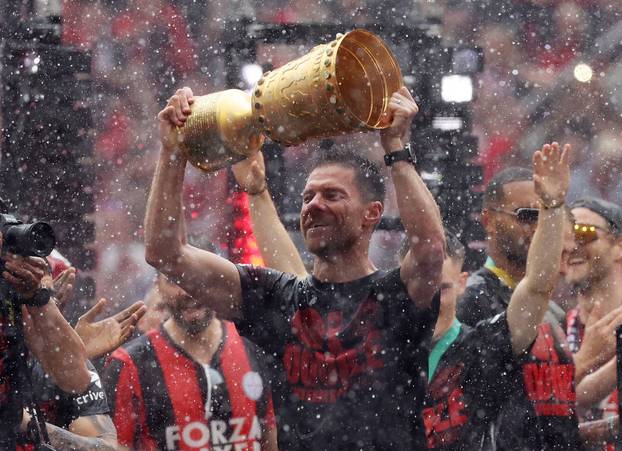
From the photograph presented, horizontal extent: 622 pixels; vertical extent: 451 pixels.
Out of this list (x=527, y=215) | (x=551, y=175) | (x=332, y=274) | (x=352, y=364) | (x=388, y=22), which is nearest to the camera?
(x=352, y=364)

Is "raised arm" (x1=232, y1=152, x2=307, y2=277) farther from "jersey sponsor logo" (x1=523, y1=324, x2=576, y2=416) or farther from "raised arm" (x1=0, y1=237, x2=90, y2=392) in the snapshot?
"jersey sponsor logo" (x1=523, y1=324, x2=576, y2=416)

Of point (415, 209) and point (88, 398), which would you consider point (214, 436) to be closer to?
point (88, 398)

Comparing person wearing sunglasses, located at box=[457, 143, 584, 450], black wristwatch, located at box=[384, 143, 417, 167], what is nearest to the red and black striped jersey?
person wearing sunglasses, located at box=[457, 143, 584, 450]

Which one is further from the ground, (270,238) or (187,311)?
(270,238)

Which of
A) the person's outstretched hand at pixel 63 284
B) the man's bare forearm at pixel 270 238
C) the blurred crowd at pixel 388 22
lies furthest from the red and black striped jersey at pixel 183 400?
the blurred crowd at pixel 388 22

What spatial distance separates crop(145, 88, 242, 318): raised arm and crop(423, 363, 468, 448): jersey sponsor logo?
692 mm

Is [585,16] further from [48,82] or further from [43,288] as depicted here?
[43,288]

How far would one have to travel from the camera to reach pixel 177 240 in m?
3.03

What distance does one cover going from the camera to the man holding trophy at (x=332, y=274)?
9.21 feet

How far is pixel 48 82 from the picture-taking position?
5836 mm

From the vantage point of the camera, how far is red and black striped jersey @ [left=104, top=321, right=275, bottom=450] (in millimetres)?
3787

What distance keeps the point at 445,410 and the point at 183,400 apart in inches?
38.6

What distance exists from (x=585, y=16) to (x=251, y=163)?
347 inches

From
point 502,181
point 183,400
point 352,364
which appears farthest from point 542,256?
point 183,400
